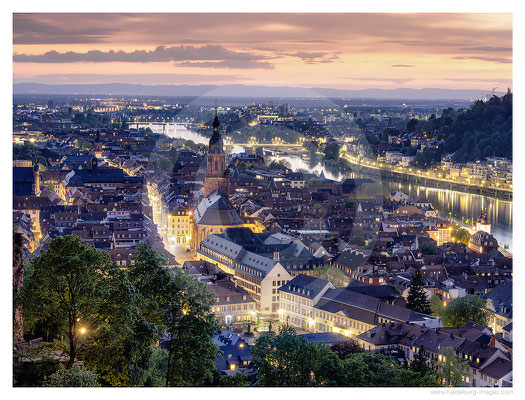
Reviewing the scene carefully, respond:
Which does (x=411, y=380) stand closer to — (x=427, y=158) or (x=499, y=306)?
(x=499, y=306)

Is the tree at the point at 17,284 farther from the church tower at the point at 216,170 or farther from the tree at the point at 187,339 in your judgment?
the church tower at the point at 216,170

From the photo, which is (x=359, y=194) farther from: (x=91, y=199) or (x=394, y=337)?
(x=394, y=337)

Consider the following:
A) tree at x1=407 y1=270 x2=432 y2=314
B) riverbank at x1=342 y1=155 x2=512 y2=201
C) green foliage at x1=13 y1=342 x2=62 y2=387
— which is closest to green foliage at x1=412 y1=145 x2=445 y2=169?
riverbank at x1=342 y1=155 x2=512 y2=201

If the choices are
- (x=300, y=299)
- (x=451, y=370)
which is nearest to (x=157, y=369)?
(x=451, y=370)

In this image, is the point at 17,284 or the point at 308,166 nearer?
the point at 17,284

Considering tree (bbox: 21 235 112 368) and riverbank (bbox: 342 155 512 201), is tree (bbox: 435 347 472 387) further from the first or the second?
riverbank (bbox: 342 155 512 201)
